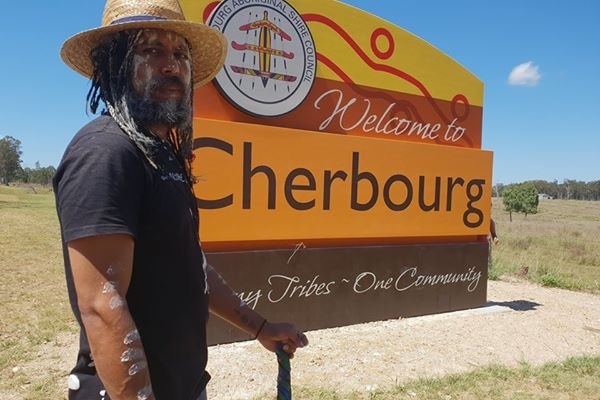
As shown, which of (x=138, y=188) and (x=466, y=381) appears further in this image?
(x=466, y=381)

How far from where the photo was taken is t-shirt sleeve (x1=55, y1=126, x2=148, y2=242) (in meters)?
1.12

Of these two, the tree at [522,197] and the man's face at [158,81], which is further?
the tree at [522,197]

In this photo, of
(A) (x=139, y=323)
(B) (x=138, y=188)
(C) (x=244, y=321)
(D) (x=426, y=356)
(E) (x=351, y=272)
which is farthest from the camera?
(E) (x=351, y=272)

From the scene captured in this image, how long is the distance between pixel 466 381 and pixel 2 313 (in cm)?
586

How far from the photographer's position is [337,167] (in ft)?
18.4

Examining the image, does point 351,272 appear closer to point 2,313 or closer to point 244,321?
point 244,321

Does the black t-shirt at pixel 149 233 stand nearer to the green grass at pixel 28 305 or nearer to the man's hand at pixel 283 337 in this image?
the man's hand at pixel 283 337

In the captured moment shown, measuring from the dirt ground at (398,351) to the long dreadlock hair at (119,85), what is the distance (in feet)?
9.81

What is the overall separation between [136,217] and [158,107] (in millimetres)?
440

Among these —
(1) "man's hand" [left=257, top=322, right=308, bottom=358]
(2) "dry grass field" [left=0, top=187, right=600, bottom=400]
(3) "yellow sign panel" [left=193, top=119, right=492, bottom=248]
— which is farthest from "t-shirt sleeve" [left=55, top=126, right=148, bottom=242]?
(2) "dry grass field" [left=0, top=187, right=600, bottom=400]

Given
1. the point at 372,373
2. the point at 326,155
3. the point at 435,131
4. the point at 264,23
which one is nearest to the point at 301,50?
the point at 264,23

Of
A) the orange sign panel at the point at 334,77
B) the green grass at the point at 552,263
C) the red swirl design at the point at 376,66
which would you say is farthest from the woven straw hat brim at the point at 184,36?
the green grass at the point at 552,263

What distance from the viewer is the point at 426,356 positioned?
4.99 meters

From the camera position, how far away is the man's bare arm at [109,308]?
3.74ft
